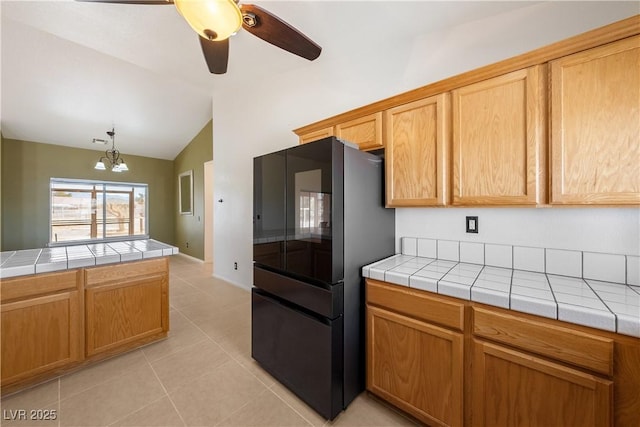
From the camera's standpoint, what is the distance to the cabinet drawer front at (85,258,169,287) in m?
1.88

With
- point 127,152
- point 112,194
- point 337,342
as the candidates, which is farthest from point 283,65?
point 112,194

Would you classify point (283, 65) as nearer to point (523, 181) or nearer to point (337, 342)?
point (523, 181)

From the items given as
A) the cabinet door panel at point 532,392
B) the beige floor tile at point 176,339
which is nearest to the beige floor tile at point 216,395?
the beige floor tile at point 176,339

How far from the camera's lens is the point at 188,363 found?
6.50 ft

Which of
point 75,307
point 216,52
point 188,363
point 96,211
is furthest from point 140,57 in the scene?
point 96,211

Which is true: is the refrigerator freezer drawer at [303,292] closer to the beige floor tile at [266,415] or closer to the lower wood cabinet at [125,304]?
the beige floor tile at [266,415]

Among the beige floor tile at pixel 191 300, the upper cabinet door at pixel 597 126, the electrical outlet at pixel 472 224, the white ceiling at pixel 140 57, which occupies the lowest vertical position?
the beige floor tile at pixel 191 300

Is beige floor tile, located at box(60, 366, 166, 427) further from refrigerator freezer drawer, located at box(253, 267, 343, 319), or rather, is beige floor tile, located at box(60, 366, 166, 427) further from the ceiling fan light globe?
the ceiling fan light globe

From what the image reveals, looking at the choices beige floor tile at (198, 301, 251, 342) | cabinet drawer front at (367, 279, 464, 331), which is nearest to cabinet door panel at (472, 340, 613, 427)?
cabinet drawer front at (367, 279, 464, 331)

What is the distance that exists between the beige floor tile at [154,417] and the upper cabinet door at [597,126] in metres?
2.39

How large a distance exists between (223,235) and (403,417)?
Answer: 351 cm

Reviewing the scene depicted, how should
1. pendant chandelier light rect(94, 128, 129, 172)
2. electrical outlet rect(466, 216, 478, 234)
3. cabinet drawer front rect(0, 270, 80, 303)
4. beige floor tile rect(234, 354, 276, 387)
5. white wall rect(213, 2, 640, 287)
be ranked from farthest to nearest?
pendant chandelier light rect(94, 128, 129, 172) → beige floor tile rect(234, 354, 276, 387) → electrical outlet rect(466, 216, 478, 234) → cabinet drawer front rect(0, 270, 80, 303) → white wall rect(213, 2, 640, 287)

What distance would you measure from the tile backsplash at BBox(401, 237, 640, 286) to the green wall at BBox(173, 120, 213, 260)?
4730 millimetres

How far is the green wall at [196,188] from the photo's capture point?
527 centimetres
